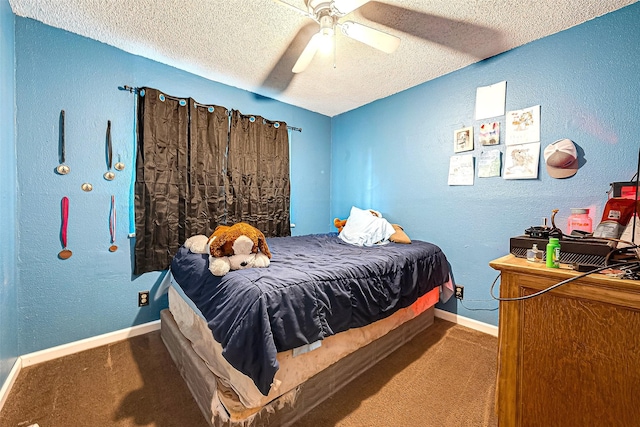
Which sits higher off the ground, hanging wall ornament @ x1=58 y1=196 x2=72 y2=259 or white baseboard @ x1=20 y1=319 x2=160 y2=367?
hanging wall ornament @ x1=58 y1=196 x2=72 y2=259

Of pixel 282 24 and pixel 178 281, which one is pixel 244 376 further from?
pixel 282 24

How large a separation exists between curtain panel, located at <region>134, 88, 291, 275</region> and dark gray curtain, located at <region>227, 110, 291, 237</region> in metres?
0.01

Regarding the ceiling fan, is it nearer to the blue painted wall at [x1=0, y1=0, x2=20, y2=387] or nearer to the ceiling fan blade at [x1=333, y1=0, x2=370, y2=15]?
the ceiling fan blade at [x1=333, y1=0, x2=370, y2=15]

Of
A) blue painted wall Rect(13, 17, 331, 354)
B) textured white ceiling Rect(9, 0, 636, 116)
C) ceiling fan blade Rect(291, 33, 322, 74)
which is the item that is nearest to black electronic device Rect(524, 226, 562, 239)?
textured white ceiling Rect(9, 0, 636, 116)

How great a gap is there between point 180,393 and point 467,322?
2363 millimetres

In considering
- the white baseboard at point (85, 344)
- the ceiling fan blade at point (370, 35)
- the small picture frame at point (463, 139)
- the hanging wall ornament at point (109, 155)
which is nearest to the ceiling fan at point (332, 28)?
the ceiling fan blade at point (370, 35)

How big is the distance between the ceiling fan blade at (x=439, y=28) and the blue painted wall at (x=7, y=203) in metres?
2.23

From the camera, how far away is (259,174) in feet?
9.63

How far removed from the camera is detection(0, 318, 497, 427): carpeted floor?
1329 mm

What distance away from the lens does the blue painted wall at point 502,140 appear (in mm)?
1731

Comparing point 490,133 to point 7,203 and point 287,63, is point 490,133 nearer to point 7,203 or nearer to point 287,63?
point 287,63

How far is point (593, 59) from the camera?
180 cm

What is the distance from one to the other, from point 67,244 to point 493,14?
3.44 metres

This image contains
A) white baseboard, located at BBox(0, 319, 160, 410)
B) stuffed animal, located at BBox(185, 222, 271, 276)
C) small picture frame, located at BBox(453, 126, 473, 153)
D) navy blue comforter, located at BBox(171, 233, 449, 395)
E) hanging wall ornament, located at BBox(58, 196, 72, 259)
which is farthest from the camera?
small picture frame, located at BBox(453, 126, 473, 153)
